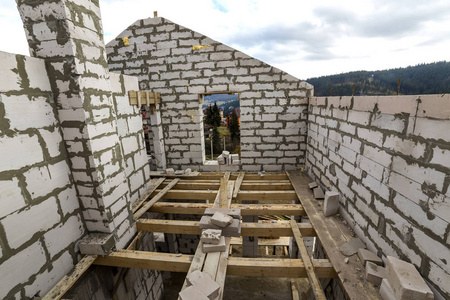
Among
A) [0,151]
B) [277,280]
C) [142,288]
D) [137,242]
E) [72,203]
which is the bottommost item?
[277,280]

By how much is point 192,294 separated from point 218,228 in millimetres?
1053

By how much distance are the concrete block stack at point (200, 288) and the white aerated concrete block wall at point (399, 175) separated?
6.60 ft

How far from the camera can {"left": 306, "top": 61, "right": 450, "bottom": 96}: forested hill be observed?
255 centimetres

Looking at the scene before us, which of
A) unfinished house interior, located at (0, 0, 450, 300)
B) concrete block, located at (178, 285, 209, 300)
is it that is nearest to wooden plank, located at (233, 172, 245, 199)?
unfinished house interior, located at (0, 0, 450, 300)

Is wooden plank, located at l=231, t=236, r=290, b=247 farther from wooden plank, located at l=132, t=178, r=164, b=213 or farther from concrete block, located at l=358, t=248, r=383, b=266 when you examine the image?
concrete block, located at l=358, t=248, r=383, b=266

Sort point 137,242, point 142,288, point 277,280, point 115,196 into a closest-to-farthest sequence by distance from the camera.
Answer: point 115,196 < point 137,242 < point 142,288 < point 277,280

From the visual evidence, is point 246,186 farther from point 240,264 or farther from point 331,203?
point 240,264

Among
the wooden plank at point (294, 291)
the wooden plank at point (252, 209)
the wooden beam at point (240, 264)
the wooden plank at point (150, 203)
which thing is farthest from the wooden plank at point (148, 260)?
the wooden plank at point (294, 291)

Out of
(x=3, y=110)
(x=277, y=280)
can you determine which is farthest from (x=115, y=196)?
(x=277, y=280)

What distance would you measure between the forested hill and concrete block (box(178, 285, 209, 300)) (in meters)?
2.75

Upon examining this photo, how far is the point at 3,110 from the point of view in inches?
77.3

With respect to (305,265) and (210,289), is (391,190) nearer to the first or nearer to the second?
(305,265)

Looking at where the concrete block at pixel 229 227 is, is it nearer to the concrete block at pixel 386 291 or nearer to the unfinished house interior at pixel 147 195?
the unfinished house interior at pixel 147 195

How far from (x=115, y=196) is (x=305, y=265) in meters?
2.76
